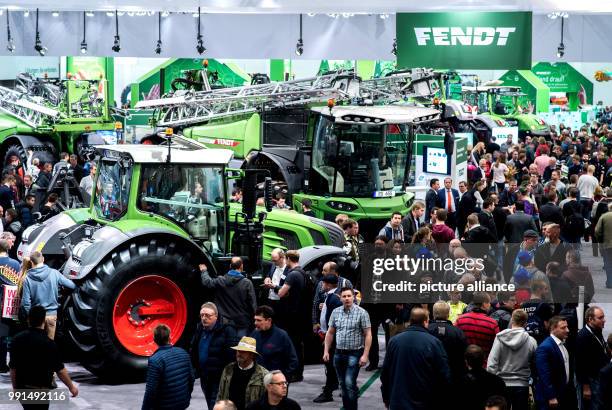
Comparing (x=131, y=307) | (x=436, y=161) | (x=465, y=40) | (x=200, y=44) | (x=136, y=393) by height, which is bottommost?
(x=136, y=393)

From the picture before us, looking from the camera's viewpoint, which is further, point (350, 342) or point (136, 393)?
point (136, 393)

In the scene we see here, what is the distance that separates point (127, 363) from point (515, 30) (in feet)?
20.5

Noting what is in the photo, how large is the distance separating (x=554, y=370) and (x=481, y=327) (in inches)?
35.0

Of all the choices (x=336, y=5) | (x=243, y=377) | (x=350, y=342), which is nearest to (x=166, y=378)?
(x=243, y=377)

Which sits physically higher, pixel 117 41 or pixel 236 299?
pixel 117 41

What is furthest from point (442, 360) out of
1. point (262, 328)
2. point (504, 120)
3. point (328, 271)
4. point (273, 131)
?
point (504, 120)

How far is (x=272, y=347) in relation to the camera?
1041 cm

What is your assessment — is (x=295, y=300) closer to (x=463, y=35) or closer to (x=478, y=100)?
(x=463, y=35)

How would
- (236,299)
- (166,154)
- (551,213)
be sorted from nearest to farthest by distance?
(236,299) < (166,154) < (551,213)

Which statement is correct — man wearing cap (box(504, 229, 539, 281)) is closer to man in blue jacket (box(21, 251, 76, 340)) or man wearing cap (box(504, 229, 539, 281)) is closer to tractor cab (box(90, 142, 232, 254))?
tractor cab (box(90, 142, 232, 254))

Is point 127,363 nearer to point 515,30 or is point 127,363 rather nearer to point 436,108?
point 515,30

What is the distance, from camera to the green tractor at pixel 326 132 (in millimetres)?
19234

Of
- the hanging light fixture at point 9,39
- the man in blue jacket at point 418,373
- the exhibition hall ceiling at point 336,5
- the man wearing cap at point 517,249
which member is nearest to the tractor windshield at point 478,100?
the exhibition hall ceiling at point 336,5

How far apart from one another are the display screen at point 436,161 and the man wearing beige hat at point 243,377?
12593 mm
